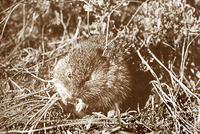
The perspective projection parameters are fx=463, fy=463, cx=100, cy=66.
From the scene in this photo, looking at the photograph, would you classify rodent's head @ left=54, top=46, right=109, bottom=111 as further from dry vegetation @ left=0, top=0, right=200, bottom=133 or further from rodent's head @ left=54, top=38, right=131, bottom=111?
dry vegetation @ left=0, top=0, right=200, bottom=133

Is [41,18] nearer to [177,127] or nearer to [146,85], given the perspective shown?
[146,85]

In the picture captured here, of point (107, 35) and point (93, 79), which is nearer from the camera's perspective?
point (93, 79)

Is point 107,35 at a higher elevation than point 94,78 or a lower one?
higher

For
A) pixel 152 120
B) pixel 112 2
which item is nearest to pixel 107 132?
pixel 152 120

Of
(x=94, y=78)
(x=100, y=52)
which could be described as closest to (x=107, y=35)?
(x=100, y=52)

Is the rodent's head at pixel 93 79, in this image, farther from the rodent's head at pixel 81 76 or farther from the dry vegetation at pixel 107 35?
the dry vegetation at pixel 107 35

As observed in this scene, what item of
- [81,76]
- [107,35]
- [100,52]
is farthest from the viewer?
[107,35]

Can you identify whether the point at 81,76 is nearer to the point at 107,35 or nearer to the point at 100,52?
the point at 100,52
